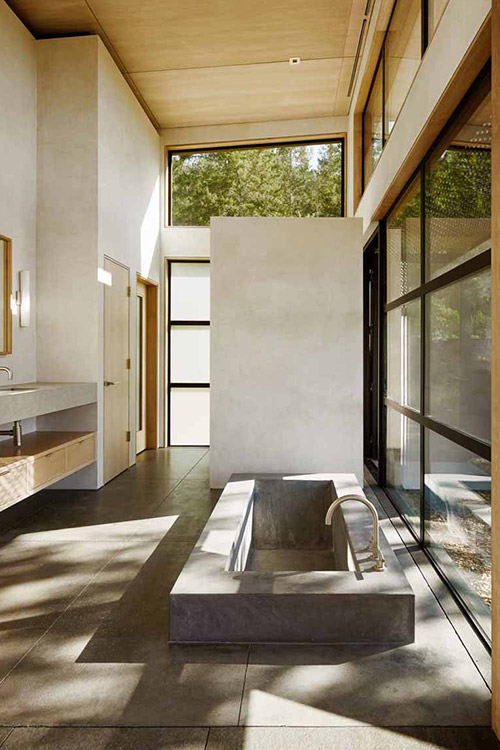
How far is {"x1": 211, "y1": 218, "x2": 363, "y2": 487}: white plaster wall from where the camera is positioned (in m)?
5.54

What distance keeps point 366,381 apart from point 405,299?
2.76 metres

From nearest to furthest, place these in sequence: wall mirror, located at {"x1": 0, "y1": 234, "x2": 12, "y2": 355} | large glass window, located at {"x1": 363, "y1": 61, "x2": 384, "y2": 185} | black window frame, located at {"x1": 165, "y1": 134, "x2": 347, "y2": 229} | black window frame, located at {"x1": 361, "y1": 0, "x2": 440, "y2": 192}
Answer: black window frame, located at {"x1": 361, "y1": 0, "x2": 440, "y2": 192} → wall mirror, located at {"x1": 0, "y1": 234, "x2": 12, "y2": 355} → large glass window, located at {"x1": 363, "y1": 61, "x2": 384, "y2": 185} → black window frame, located at {"x1": 165, "y1": 134, "x2": 347, "y2": 229}

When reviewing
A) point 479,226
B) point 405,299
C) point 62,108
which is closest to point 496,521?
point 479,226

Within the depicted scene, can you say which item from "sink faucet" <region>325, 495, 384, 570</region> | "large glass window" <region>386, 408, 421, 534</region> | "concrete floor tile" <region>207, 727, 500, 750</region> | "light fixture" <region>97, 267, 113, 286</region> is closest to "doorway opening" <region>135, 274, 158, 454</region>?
Result: "light fixture" <region>97, 267, 113, 286</region>

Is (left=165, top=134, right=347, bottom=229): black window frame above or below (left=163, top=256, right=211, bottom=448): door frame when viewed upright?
above

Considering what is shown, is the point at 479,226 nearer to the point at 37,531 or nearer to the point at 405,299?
the point at 405,299

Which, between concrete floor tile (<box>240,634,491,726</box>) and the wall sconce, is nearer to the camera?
concrete floor tile (<box>240,634,491,726</box>)

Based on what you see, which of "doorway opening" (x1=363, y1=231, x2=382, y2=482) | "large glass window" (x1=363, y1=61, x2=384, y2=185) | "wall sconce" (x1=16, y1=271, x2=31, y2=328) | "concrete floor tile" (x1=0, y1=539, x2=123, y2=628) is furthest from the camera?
"doorway opening" (x1=363, y1=231, x2=382, y2=482)

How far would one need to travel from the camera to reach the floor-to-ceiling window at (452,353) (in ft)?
8.94

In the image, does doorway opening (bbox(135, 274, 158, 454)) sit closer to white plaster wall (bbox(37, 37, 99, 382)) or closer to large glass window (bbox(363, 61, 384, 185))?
white plaster wall (bbox(37, 37, 99, 382))

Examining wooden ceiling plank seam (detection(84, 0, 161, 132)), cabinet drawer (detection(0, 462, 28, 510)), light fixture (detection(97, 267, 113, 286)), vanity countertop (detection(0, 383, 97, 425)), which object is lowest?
cabinet drawer (detection(0, 462, 28, 510))

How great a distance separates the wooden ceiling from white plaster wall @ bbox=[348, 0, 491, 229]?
1.51 meters

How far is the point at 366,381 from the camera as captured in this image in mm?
7125

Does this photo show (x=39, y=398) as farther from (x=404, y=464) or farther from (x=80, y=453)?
(x=404, y=464)
